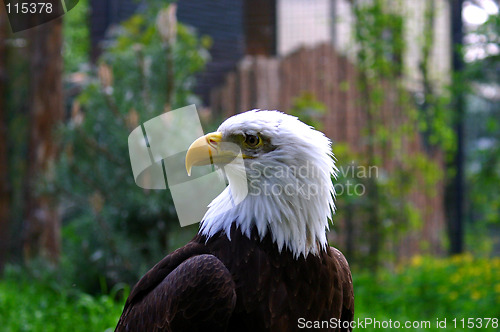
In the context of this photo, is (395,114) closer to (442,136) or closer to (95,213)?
(442,136)

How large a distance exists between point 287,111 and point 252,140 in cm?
441

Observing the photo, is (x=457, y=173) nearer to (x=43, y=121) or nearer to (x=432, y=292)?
(x=432, y=292)

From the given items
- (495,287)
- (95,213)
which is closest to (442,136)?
(495,287)

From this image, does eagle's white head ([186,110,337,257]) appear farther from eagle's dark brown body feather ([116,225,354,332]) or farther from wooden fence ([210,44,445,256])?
wooden fence ([210,44,445,256])

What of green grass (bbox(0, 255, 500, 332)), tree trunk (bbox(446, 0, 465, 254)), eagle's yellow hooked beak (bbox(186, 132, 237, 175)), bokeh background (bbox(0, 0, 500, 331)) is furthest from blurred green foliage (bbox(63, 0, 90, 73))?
eagle's yellow hooked beak (bbox(186, 132, 237, 175))

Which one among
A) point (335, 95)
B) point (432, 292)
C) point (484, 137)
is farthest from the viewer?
point (484, 137)

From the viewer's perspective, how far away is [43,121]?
7000 mm

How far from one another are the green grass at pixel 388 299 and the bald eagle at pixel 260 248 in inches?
69.3

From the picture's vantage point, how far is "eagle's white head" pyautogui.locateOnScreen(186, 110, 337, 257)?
263cm

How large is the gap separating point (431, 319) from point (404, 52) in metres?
3.47

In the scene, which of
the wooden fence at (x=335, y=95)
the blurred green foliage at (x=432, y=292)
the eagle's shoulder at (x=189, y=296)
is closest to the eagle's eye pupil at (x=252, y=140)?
the eagle's shoulder at (x=189, y=296)

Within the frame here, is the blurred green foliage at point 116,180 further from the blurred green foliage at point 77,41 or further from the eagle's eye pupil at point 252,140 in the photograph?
the blurred green foliage at point 77,41

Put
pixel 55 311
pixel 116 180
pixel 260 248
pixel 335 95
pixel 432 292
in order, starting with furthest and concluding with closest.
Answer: pixel 335 95, pixel 432 292, pixel 116 180, pixel 55 311, pixel 260 248

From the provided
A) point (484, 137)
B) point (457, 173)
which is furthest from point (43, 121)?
point (484, 137)
